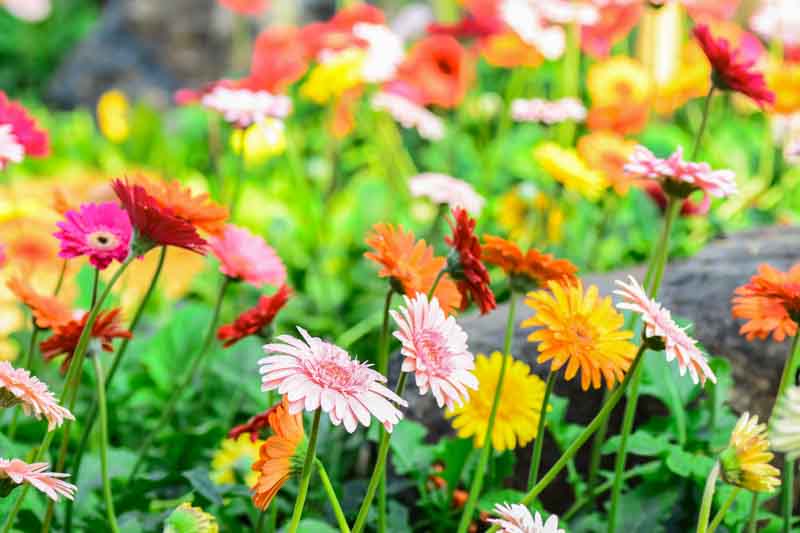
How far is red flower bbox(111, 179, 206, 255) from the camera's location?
911mm

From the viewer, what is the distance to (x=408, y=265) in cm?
103


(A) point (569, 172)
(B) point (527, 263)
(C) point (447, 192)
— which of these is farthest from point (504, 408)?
(A) point (569, 172)

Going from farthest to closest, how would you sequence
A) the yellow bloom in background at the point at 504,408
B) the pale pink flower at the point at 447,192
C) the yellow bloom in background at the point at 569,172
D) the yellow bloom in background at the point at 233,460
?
the yellow bloom in background at the point at 569,172 < the pale pink flower at the point at 447,192 < the yellow bloom in background at the point at 233,460 < the yellow bloom in background at the point at 504,408

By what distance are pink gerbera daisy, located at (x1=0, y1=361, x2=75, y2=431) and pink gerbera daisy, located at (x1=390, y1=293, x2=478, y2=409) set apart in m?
0.27

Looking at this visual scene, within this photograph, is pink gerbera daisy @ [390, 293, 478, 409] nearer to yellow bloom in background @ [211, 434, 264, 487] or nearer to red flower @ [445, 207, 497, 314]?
red flower @ [445, 207, 497, 314]

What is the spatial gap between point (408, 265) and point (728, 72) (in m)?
0.44

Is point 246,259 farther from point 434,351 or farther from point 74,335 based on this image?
point 434,351

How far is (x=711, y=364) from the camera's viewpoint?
130 centimetres

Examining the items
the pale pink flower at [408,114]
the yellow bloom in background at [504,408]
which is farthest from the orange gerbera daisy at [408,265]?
the pale pink flower at [408,114]

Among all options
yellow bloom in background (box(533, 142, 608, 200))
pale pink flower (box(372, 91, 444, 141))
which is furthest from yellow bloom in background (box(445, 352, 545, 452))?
pale pink flower (box(372, 91, 444, 141))

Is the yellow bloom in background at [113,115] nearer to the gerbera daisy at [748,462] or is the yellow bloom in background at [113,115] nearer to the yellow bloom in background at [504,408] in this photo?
the yellow bloom in background at [504,408]

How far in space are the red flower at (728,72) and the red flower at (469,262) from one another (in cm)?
36

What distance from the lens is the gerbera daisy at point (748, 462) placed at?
0.86 metres

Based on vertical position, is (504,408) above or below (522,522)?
below
